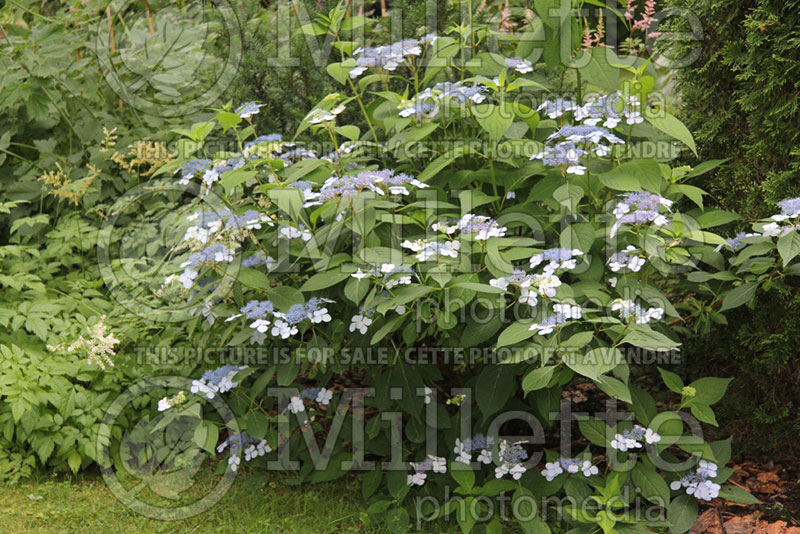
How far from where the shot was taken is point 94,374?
3.16m

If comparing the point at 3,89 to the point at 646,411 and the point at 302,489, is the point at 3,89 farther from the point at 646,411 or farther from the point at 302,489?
the point at 646,411

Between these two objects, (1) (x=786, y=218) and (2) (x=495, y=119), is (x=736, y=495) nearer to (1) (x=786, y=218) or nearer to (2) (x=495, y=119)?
(1) (x=786, y=218)

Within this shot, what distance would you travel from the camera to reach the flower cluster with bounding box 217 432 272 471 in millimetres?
2869

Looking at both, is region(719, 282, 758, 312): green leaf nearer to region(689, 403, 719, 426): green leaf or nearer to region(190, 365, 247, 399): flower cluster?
region(689, 403, 719, 426): green leaf

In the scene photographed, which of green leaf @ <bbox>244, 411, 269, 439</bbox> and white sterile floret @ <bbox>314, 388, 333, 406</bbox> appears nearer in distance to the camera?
green leaf @ <bbox>244, 411, 269, 439</bbox>

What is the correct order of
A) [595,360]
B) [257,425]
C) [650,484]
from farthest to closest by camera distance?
[257,425], [650,484], [595,360]

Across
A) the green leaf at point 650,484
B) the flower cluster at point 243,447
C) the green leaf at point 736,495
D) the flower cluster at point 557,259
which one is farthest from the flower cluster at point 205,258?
the green leaf at point 736,495

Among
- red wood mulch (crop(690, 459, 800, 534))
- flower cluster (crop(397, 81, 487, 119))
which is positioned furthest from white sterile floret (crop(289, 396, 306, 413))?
red wood mulch (crop(690, 459, 800, 534))

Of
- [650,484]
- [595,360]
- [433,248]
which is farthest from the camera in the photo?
[650,484]

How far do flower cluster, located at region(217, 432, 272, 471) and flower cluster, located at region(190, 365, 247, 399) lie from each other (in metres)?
0.31

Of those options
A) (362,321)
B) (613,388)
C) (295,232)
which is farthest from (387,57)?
(613,388)

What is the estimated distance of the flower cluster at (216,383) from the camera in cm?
264

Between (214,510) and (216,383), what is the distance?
552mm

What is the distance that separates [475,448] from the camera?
2693mm
